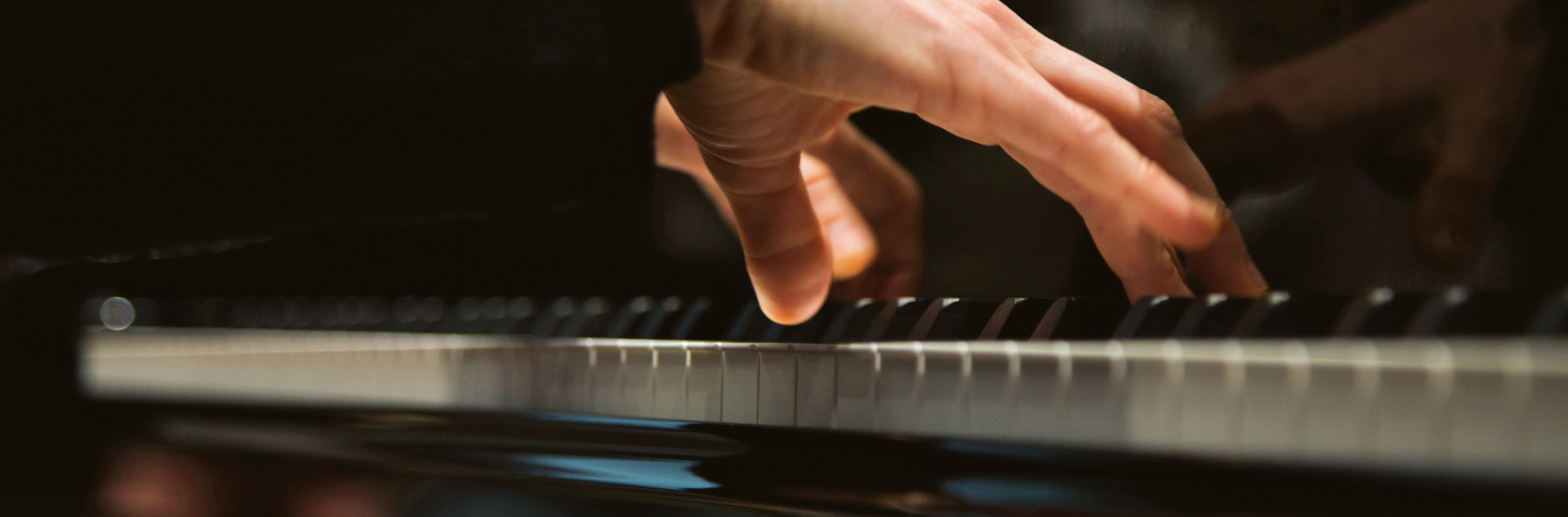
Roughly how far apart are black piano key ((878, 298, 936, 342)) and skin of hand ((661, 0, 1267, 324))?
0.08m

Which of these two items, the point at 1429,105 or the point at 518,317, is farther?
the point at 518,317

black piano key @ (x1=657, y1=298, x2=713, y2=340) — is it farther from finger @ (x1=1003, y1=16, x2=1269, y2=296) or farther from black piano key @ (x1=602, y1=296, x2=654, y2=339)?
finger @ (x1=1003, y1=16, x2=1269, y2=296)

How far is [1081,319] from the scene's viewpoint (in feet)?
1.30

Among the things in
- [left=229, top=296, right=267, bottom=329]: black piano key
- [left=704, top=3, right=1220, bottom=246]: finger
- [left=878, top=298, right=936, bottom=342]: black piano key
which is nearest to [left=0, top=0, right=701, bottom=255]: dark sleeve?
[left=704, top=3, right=1220, bottom=246]: finger

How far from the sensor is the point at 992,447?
370mm

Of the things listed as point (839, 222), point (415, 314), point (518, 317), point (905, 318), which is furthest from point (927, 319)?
point (415, 314)

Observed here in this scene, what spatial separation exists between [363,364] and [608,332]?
0.77ft

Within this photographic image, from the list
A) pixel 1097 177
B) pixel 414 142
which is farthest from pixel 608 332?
pixel 1097 177

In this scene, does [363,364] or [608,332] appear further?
[363,364]

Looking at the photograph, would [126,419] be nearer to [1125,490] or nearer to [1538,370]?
[1125,490]

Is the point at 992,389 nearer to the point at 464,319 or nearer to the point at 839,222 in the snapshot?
the point at 839,222

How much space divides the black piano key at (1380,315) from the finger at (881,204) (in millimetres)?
217

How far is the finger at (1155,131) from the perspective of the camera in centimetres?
38

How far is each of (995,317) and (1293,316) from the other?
0.13 m
